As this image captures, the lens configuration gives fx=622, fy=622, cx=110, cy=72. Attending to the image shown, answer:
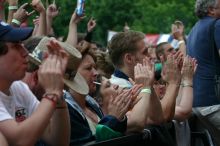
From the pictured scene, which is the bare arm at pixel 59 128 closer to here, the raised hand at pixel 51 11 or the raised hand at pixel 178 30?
the raised hand at pixel 51 11

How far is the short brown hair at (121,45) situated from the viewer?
5.66 metres

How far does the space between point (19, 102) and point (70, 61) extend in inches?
16.7

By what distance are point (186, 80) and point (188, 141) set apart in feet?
1.87

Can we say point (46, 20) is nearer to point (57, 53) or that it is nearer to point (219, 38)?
point (219, 38)

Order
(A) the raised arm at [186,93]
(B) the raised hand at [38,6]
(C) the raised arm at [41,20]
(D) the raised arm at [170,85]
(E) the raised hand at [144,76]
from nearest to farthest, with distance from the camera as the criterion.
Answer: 1. (E) the raised hand at [144,76]
2. (D) the raised arm at [170,85]
3. (A) the raised arm at [186,93]
4. (C) the raised arm at [41,20]
5. (B) the raised hand at [38,6]

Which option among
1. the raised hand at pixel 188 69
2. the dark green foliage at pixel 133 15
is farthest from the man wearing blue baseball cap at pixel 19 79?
the dark green foliage at pixel 133 15

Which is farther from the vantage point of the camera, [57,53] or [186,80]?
[186,80]

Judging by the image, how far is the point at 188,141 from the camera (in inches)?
225

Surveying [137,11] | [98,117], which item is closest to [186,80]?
[98,117]

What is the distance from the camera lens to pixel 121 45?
567 cm

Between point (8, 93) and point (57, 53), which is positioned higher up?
point (57, 53)

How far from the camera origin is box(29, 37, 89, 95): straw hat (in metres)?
3.71

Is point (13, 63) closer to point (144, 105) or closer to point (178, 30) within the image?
point (144, 105)

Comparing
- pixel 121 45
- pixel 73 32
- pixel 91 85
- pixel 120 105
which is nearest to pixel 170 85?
pixel 121 45
